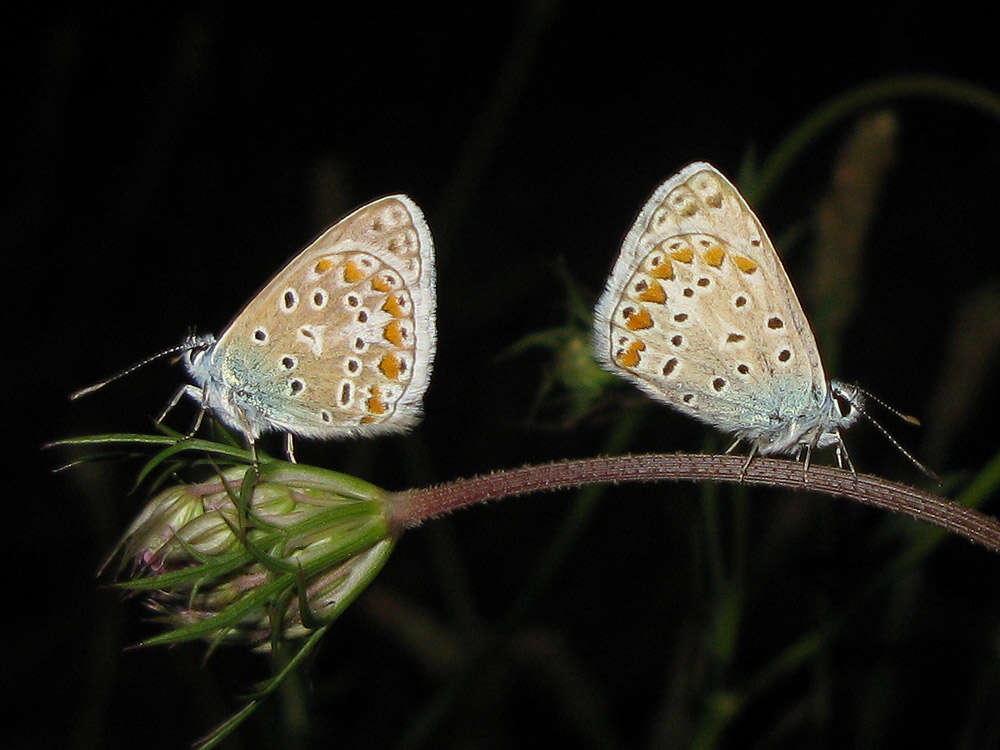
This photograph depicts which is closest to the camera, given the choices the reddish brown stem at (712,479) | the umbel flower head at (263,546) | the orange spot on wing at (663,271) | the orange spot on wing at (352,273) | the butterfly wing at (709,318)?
the reddish brown stem at (712,479)

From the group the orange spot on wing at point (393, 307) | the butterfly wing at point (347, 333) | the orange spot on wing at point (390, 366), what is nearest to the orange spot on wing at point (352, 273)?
the butterfly wing at point (347, 333)

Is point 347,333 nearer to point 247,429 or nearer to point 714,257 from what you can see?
point 247,429

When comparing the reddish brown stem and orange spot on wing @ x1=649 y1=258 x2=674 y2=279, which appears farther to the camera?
orange spot on wing @ x1=649 y1=258 x2=674 y2=279

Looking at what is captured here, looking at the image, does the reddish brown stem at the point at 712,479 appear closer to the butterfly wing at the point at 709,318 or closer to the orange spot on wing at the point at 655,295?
the butterfly wing at the point at 709,318

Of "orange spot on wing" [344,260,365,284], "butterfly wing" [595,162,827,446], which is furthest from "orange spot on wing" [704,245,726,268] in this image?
"orange spot on wing" [344,260,365,284]

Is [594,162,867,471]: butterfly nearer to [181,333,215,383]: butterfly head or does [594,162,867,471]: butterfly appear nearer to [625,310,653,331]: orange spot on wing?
[625,310,653,331]: orange spot on wing

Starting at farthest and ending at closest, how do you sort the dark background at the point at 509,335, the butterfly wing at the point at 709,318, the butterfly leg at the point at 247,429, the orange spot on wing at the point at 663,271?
the dark background at the point at 509,335, the orange spot on wing at the point at 663,271, the butterfly wing at the point at 709,318, the butterfly leg at the point at 247,429
